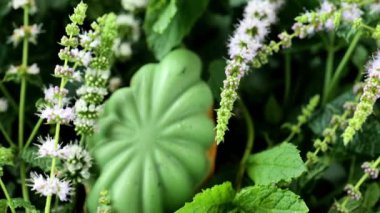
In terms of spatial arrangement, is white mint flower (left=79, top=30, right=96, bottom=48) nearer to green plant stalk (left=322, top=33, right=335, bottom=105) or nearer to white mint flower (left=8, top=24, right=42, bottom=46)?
white mint flower (left=8, top=24, right=42, bottom=46)

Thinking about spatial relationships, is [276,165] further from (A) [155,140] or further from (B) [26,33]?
(B) [26,33]

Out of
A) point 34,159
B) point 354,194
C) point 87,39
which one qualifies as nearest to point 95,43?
point 87,39

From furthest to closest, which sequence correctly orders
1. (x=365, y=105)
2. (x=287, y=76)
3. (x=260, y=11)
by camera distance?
(x=287, y=76), (x=260, y=11), (x=365, y=105)

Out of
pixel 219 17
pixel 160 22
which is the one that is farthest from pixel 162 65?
pixel 219 17

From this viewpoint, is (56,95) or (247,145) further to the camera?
(247,145)

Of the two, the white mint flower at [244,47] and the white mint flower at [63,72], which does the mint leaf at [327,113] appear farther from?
the white mint flower at [63,72]

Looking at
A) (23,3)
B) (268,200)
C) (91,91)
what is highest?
(23,3)

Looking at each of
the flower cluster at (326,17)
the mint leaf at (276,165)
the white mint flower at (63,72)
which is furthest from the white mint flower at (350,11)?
the white mint flower at (63,72)
